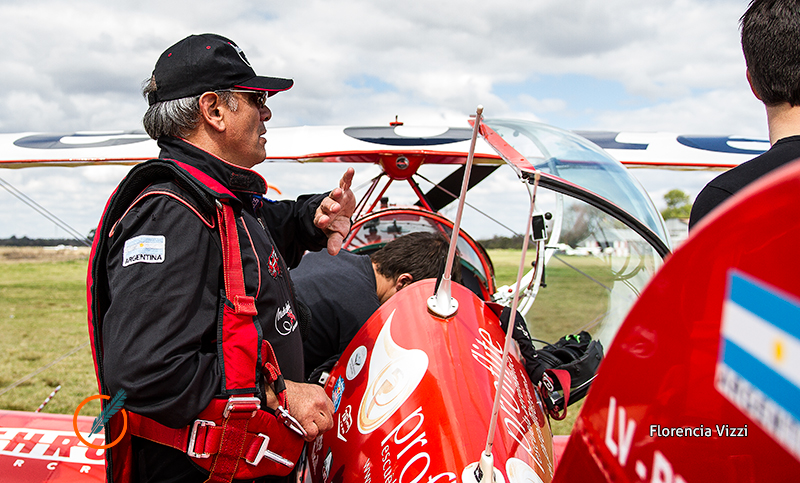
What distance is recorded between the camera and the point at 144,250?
152cm

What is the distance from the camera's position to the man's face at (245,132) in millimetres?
1946

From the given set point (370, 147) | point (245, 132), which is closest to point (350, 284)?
point (245, 132)

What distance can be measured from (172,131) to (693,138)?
284 inches

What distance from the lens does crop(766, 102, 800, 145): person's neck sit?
141cm

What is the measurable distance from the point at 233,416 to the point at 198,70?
4.11ft

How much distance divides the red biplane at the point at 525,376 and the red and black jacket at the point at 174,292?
34cm

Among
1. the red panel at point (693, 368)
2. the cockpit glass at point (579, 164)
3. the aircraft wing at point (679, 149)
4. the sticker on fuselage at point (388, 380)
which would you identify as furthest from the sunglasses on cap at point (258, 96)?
the aircraft wing at point (679, 149)

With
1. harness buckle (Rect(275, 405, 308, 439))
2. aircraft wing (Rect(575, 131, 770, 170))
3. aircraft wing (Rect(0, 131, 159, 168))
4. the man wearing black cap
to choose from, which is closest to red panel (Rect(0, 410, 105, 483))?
the man wearing black cap

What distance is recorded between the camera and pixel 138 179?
1656mm

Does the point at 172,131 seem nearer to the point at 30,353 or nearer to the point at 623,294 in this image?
the point at 623,294

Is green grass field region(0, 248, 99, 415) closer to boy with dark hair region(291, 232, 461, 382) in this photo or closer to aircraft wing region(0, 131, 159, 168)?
aircraft wing region(0, 131, 159, 168)

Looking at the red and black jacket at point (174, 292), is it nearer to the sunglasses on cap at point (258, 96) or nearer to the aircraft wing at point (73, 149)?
the sunglasses on cap at point (258, 96)

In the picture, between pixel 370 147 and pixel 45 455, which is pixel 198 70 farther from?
pixel 370 147

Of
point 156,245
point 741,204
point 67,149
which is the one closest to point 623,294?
point 741,204
